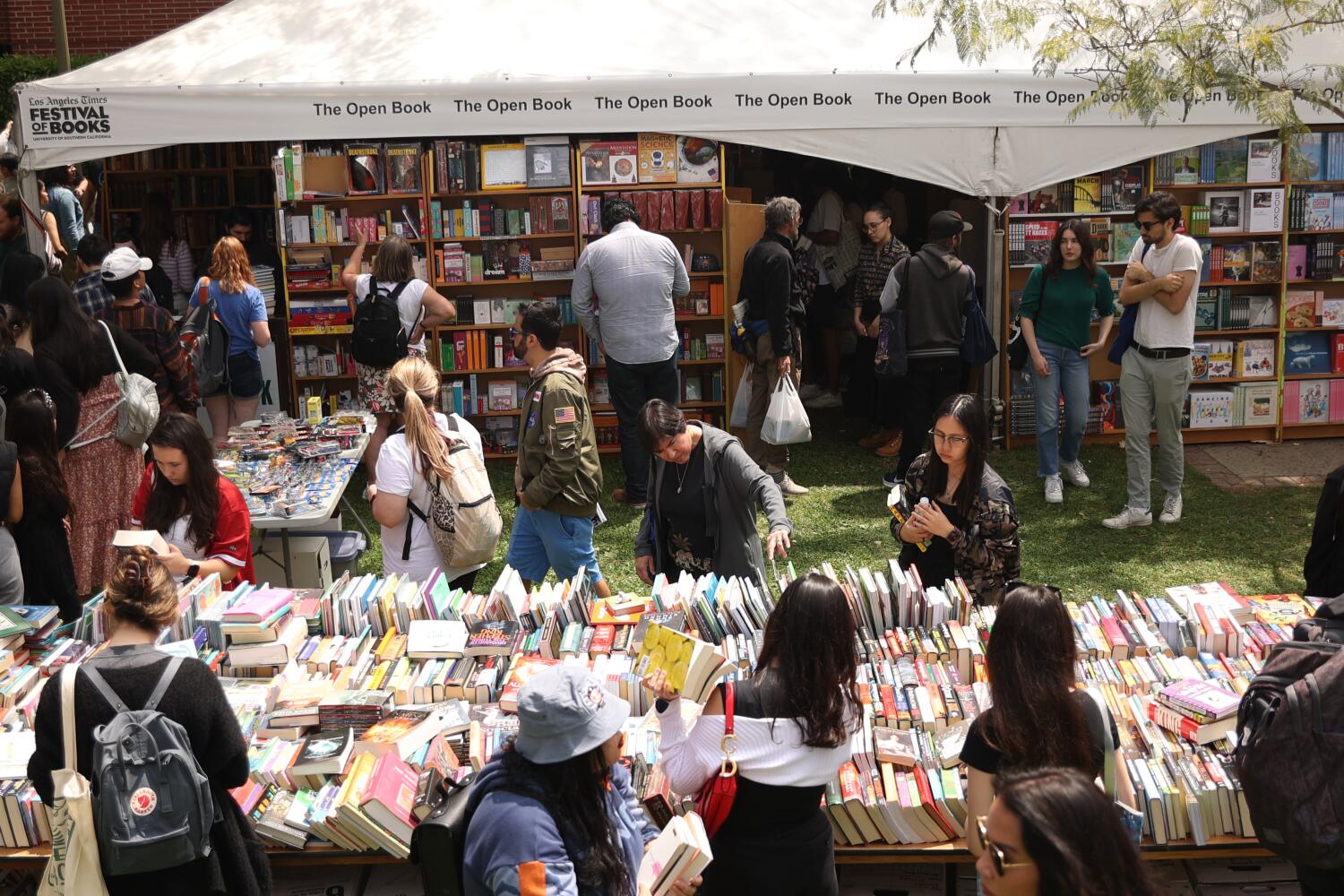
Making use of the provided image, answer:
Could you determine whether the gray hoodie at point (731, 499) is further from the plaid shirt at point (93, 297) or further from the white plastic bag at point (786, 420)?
the plaid shirt at point (93, 297)

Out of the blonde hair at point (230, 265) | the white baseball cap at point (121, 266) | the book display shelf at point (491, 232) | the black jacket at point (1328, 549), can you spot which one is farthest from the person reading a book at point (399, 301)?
the black jacket at point (1328, 549)

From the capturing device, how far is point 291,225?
33.6 feet

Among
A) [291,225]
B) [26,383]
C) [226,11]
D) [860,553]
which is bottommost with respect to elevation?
[860,553]

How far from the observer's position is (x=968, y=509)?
531cm

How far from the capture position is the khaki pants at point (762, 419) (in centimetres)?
938

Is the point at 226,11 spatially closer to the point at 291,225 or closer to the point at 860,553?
the point at 291,225

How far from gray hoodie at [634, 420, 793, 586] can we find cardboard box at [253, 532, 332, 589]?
2416 mm

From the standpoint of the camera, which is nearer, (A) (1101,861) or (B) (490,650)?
(A) (1101,861)

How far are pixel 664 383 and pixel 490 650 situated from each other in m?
4.48

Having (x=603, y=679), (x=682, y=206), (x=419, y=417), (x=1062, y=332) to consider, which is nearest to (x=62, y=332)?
(x=419, y=417)

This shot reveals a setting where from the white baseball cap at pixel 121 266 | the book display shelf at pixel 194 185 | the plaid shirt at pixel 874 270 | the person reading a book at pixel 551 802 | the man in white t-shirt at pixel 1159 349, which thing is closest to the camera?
the person reading a book at pixel 551 802

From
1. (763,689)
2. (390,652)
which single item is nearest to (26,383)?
(390,652)

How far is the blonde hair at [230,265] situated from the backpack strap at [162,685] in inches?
229

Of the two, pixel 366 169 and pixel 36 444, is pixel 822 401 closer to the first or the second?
pixel 366 169
